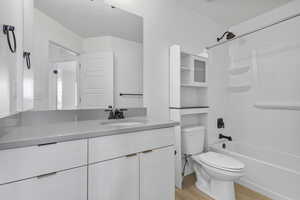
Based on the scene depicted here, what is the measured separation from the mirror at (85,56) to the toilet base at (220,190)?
1.23m

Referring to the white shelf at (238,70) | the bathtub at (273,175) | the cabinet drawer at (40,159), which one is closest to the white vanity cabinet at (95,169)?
the cabinet drawer at (40,159)

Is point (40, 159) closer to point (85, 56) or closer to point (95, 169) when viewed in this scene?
point (95, 169)

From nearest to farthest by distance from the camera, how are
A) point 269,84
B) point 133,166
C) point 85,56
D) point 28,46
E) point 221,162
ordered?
point 28,46 → point 133,166 → point 85,56 → point 221,162 → point 269,84

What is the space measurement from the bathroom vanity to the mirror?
41 centimetres

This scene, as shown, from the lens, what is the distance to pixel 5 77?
66 cm

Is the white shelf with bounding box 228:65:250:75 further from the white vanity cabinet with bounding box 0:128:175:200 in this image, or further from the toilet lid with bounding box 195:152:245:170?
the white vanity cabinet with bounding box 0:128:175:200

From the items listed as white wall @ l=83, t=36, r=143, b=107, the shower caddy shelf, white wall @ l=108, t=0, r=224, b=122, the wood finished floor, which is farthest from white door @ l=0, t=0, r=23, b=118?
the wood finished floor

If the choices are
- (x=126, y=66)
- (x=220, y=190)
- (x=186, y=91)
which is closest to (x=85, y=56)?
(x=126, y=66)

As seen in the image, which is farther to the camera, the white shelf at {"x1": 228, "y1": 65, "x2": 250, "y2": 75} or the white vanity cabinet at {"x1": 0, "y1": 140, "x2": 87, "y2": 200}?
the white shelf at {"x1": 228, "y1": 65, "x2": 250, "y2": 75}

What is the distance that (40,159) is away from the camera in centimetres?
81

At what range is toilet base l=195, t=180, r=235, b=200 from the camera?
158 cm

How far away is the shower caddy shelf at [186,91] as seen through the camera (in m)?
1.91

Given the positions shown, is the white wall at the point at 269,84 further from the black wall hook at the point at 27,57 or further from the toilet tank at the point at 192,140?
the black wall hook at the point at 27,57

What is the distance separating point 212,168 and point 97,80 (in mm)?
1502
